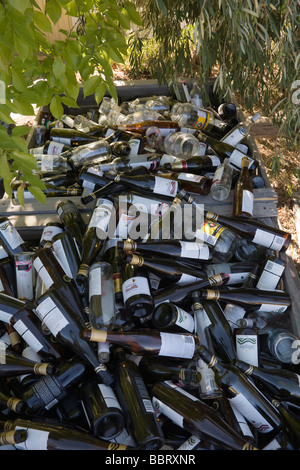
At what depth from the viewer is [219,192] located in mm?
1730

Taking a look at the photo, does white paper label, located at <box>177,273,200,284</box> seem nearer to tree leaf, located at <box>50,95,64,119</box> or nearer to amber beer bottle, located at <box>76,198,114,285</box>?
amber beer bottle, located at <box>76,198,114,285</box>

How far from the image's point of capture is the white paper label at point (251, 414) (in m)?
1.06

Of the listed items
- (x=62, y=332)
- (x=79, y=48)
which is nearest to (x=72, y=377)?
(x=62, y=332)

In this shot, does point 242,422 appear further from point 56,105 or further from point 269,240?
point 56,105

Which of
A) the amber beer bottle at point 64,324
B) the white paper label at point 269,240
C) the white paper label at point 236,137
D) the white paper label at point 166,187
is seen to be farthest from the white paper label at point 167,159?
the amber beer bottle at point 64,324

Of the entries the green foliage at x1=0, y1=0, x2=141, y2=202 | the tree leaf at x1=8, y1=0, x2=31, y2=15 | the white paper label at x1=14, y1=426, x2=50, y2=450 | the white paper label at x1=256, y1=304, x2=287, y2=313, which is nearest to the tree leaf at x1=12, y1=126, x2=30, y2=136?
the green foliage at x1=0, y1=0, x2=141, y2=202

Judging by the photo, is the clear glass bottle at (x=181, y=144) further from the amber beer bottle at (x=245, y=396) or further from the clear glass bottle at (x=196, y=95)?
the amber beer bottle at (x=245, y=396)

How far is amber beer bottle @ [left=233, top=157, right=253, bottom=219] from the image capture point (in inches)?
62.9

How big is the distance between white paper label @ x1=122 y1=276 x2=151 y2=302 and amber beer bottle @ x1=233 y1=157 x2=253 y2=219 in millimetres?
571

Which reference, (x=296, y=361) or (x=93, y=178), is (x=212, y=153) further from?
(x=296, y=361)

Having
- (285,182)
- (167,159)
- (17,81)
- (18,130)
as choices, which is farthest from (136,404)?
(285,182)

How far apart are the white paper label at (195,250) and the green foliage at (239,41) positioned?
0.75m

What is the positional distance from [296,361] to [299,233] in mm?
1305

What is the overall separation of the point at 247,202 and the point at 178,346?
0.73m
